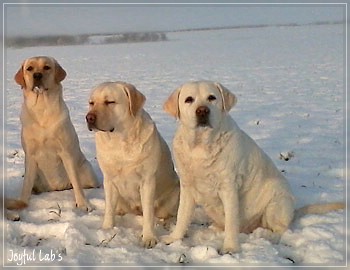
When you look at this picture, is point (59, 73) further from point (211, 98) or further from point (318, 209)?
point (318, 209)

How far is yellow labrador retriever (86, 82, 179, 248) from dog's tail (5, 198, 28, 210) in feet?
3.06

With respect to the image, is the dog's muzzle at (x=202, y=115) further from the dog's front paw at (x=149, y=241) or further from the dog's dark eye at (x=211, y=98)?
the dog's front paw at (x=149, y=241)

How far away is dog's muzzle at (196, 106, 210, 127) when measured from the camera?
3773 mm

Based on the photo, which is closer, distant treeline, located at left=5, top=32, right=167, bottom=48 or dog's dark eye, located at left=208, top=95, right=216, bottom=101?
dog's dark eye, located at left=208, top=95, right=216, bottom=101

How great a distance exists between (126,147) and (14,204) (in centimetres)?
133

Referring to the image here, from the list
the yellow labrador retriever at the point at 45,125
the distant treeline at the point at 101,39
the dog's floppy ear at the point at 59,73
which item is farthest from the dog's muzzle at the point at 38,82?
the distant treeline at the point at 101,39

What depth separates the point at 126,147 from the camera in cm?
416

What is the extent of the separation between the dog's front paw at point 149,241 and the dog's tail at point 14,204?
1.34 meters

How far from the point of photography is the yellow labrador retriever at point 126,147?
411cm

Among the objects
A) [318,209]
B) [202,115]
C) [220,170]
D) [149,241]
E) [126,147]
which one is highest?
[202,115]

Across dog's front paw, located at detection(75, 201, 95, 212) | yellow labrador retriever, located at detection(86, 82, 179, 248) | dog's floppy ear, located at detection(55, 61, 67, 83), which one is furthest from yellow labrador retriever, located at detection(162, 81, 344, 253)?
dog's floppy ear, located at detection(55, 61, 67, 83)

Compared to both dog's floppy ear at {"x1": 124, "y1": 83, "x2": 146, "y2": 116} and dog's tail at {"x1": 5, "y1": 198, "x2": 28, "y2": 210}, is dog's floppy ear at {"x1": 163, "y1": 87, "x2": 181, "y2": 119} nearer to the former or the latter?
dog's floppy ear at {"x1": 124, "y1": 83, "x2": 146, "y2": 116}

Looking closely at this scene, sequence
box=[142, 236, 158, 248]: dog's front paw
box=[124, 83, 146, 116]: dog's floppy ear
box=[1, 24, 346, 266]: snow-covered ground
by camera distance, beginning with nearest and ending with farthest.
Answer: box=[1, 24, 346, 266]: snow-covered ground < box=[142, 236, 158, 248]: dog's front paw < box=[124, 83, 146, 116]: dog's floppy ear

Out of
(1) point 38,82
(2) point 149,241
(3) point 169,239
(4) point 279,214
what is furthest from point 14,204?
(4) point 279,214
